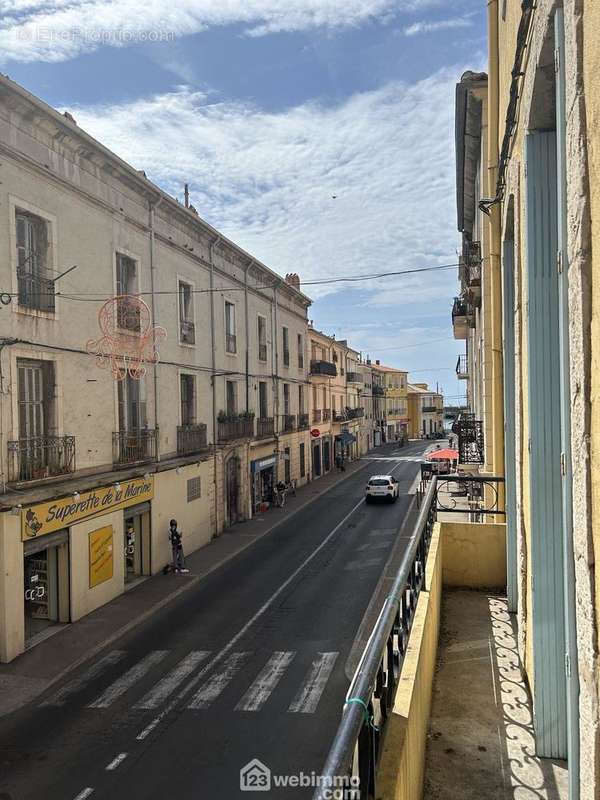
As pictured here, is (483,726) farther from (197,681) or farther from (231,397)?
(231,397)

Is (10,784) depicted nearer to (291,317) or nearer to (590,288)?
(590,288)

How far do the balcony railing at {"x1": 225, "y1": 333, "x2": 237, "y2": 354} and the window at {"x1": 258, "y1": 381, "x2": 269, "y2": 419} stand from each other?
3.89m

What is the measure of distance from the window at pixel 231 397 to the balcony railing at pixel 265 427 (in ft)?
8.82

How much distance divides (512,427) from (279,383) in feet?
85.9

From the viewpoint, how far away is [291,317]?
35.3 metres

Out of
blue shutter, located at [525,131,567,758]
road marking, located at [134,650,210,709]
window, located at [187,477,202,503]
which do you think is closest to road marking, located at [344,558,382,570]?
window, located at [187,477,202,503]

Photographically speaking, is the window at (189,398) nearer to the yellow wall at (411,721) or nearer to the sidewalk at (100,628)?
the sidewalk at (100,628)

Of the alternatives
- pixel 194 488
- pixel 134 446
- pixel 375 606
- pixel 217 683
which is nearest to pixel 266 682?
pixel 217 683

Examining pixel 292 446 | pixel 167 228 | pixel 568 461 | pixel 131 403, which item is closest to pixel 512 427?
pixel 568 461

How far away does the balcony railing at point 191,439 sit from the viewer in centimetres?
2064

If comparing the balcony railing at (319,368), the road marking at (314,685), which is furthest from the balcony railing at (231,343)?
the road marking at (314,685)

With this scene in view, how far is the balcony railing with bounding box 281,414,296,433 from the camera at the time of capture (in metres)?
33.4

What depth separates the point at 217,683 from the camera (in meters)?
10.7

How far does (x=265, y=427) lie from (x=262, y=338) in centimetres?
437
